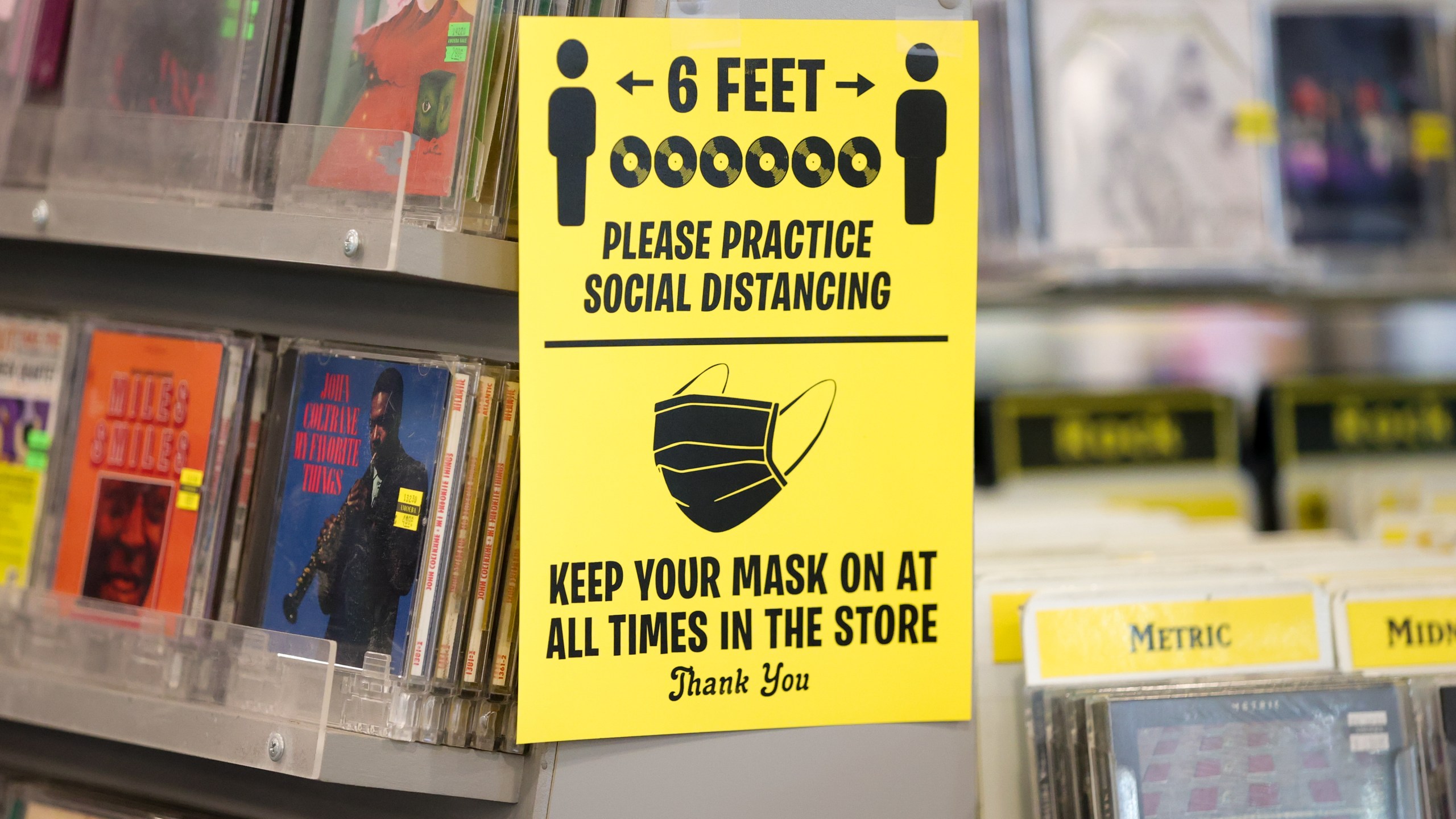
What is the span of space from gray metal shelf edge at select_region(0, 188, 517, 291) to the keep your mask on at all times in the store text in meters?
0.28

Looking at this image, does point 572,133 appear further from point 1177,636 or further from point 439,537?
point 1177,636

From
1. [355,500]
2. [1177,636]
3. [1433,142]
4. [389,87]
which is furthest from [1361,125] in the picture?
[355,500]

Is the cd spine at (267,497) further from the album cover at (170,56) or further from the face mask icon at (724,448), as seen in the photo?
the face mask icon at (724,448)

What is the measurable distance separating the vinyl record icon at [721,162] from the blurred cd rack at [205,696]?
1.78ft

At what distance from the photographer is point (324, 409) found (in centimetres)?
104

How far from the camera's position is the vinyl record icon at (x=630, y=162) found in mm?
944

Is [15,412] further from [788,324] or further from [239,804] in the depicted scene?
[788,324]

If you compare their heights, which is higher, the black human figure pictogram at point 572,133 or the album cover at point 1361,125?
the album cover at point 1361,125

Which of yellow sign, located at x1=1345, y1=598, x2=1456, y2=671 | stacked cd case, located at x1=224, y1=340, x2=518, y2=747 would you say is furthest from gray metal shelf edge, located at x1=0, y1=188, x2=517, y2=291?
yellow sign, located at x1=1345, y1=598, x2=1456, y2=671

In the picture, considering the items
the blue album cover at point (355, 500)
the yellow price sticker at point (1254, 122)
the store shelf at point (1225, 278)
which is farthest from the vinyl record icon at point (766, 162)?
the yellow price sticker at point (1254, 122)

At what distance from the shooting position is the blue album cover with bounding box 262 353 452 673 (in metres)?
0.97

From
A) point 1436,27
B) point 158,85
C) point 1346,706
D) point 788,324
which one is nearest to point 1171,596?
point 1346,706

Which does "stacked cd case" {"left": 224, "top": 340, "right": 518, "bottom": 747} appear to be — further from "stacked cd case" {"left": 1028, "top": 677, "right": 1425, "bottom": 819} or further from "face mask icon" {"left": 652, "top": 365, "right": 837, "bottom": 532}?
"stacked cd case" {"left": 1028, "top": 677, "right": 1425, "bottom": 819}

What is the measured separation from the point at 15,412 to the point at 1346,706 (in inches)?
56.6
